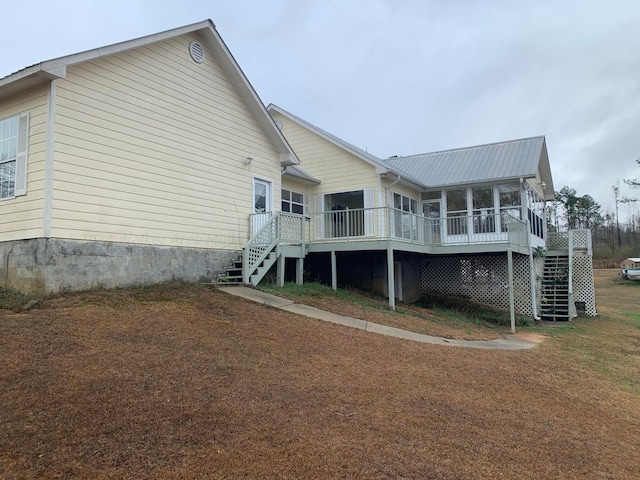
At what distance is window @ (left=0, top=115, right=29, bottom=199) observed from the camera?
27.9 feet

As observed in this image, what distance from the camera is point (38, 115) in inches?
331

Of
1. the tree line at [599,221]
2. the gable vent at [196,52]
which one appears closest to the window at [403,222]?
the gable vent at [196,52]

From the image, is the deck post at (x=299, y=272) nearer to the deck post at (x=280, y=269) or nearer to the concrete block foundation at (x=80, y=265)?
the deck post at (x=280, y=269)

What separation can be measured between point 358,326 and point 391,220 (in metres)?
5.76

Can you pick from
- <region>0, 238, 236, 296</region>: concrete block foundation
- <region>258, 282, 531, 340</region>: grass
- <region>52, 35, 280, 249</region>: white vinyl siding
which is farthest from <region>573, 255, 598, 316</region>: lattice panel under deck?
<region>0, 238, 236, 296</region>: concrete block foundation

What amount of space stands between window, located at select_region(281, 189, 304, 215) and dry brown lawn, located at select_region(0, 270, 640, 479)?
8358 millimetres

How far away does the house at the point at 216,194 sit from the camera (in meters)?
8.40

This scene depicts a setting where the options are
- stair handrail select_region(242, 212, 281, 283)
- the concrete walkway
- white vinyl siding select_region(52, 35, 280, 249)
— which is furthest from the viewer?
stair handrail select_region(242, 212, 281, 283)

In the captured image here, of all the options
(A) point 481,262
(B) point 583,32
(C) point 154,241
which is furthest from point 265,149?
(B) point 583,32

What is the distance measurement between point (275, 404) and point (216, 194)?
327 inches

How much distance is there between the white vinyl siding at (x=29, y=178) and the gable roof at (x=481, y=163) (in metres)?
13.8

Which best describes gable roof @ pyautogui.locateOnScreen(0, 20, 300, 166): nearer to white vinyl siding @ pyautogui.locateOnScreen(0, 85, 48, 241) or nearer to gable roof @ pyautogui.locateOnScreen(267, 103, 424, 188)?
white vinyl siding @ pyautogui.locateOnScreen(0, 85, 48, 241)

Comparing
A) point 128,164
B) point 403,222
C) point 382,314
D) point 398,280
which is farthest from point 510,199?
point 128,164

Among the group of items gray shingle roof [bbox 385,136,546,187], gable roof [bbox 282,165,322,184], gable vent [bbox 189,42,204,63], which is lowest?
gable roof [bbox 282,165,322,184]
